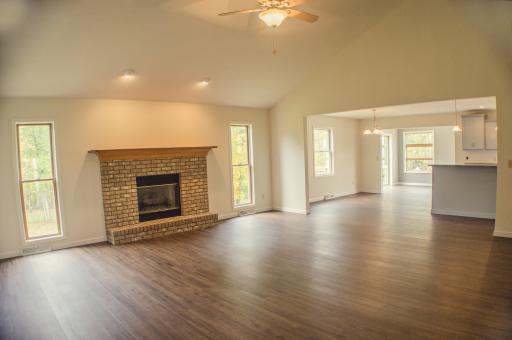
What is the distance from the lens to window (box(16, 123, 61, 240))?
5516 mm

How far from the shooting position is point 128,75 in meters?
5.45

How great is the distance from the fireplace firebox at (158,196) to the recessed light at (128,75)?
1.82 metres

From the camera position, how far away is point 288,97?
7.96 m

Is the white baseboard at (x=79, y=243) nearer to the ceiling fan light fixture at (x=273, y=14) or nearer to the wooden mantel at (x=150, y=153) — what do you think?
the wooden mantel at (x=150, y=153)

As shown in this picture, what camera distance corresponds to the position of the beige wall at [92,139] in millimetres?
5320

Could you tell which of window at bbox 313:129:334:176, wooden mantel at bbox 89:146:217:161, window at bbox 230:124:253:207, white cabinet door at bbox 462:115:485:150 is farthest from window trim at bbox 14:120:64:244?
white cabinet door at bbox 462:115:485:150

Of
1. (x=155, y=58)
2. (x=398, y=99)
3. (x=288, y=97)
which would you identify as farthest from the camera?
(x=288, y=97)

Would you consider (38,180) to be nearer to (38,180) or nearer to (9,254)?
(38,180)

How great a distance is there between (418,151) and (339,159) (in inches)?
163

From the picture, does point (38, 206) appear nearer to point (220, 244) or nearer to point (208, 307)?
point (220, 244)

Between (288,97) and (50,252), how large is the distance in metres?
5.43

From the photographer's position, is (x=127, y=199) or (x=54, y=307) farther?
(x=127, y=199)

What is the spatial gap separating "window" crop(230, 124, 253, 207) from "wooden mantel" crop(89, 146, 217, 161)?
0.92 m

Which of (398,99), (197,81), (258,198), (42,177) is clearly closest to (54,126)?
(42,177)
